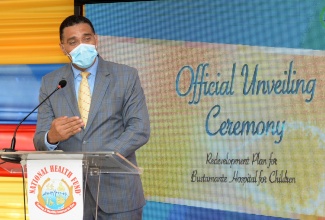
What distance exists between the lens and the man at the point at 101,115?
3.08m

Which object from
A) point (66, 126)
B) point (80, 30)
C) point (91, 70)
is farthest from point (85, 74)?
point (66, 126)

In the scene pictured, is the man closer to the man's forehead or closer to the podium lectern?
the man's forehead

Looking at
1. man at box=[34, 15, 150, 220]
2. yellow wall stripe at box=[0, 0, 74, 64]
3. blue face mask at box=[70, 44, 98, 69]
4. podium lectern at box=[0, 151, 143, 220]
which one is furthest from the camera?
yellow wall stripe at box=[0, 0, 74, 64]

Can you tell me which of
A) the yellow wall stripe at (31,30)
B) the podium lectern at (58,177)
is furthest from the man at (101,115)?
the yellow wall stripe at (31,30)

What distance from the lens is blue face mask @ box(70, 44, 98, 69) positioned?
3193mm

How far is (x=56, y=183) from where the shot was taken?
2.79m

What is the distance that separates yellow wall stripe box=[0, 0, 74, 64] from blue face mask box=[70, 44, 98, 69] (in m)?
2.03

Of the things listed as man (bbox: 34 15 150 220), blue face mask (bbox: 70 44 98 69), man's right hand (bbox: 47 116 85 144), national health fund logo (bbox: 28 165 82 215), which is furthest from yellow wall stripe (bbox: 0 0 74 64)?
national health fund logo (bbox: 28 165 82 215)

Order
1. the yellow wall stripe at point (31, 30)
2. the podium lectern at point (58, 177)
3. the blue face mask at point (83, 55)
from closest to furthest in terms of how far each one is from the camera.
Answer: the podium lectern at point (58, 177) → the blue face mask at point (83, 55) → the yellow wall stripe at point (31, 30)

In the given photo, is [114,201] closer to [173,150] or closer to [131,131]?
[131,131]

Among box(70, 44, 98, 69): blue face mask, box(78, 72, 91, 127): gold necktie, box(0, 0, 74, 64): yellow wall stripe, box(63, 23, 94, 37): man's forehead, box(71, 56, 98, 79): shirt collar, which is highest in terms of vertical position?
box(0, 0, 74, 64): yellow wall stripe

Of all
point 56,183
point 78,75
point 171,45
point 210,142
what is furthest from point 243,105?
point 56,183

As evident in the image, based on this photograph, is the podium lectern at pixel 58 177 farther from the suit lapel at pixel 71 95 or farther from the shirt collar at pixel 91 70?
the shirt collar at pixel 91 70

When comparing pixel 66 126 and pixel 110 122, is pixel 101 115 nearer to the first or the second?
pixel 110 122
